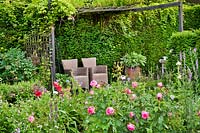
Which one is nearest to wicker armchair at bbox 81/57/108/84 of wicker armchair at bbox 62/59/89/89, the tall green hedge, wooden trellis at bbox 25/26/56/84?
wicker armchair at bbox 62/59/89/89

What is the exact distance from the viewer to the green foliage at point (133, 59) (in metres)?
10.5

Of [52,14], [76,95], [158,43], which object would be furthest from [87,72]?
[76,95]

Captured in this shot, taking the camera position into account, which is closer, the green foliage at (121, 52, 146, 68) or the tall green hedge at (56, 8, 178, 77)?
→ the tall green hedge at (56, 8, 178, 77)

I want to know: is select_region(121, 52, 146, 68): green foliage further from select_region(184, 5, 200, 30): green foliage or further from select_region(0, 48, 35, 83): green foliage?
select_region(0, 48, 35, 83): green foliage

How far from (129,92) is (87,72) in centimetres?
657

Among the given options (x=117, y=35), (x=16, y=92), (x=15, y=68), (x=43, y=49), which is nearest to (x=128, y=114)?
(x=16, y=92)

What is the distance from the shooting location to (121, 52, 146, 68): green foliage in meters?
10.5

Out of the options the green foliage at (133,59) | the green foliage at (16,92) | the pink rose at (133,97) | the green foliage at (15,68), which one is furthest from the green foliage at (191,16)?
the pink rose at (133,97)

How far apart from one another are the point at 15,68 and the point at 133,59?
126 inches

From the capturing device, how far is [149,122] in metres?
2.74

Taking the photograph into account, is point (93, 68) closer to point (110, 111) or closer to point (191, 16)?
point (191, 16)

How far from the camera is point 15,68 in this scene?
854cm

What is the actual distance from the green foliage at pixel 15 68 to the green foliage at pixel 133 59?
8.72 feet

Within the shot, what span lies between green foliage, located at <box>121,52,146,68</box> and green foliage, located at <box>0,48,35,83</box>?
266 centimetres
